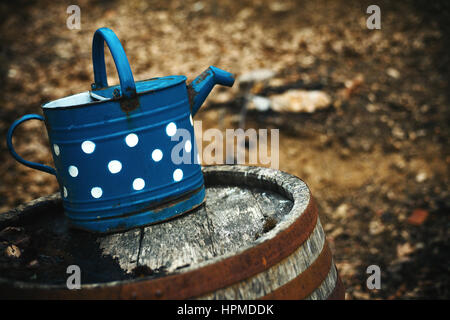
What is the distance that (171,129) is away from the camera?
1.27 m

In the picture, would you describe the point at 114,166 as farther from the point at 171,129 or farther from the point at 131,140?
the point at 171,129

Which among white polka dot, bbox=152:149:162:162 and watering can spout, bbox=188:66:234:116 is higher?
watering can spout, bbox=188:66:234:116

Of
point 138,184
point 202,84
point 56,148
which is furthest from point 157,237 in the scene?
point 202,84

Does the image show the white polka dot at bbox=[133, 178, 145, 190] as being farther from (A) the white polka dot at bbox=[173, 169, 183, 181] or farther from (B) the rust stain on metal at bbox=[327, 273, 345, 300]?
(B) the rust stain on metal at bbox=[327, 273, 345, 300]

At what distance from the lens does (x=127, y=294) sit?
2.86 feet

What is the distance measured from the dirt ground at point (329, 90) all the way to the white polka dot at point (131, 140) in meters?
1.82

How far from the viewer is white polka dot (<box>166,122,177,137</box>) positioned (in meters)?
1.26

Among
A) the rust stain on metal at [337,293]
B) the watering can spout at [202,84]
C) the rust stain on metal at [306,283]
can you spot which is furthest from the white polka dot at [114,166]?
the rust stain on metal at [337,293]

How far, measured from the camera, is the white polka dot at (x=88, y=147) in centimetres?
119

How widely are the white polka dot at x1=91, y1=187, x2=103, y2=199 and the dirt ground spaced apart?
1806mm

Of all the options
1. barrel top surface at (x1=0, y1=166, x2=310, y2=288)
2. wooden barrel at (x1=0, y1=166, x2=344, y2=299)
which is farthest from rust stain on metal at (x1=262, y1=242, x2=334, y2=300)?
barrel top surface at (x1=0, y1=166, x2=310, y2=288)

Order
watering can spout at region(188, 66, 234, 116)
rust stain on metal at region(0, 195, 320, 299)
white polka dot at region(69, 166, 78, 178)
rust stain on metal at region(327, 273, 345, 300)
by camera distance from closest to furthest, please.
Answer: rust stain on metal at region(0, 195, 320, 299) < rust stain on metal at region(327, 273, 345, 300) < white polka dot at region(69, 166, 78, 178) < watering can spout at region(188, 66, 234, 116)

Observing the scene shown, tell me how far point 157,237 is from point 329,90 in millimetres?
2746
